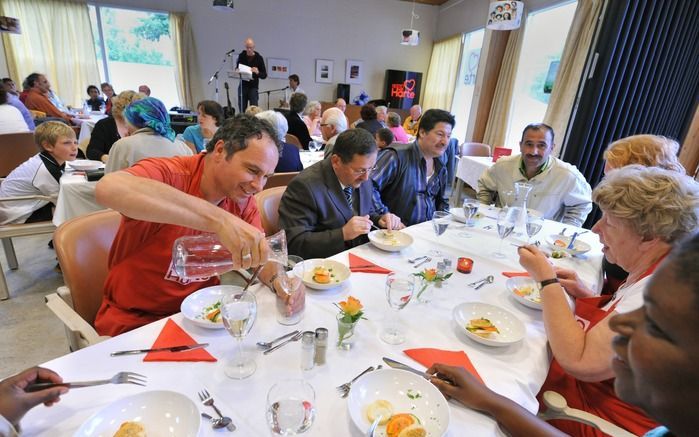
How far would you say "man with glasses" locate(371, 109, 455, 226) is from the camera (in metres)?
2.64

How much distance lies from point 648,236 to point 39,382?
68.5 inches

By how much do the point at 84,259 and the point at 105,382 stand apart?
2.57ft

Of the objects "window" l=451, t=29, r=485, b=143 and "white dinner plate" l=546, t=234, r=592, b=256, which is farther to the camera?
"window" l=451, t=29, r=485, b=143

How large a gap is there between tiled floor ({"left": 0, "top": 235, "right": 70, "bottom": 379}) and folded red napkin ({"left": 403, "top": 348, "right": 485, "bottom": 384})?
7.79 feet

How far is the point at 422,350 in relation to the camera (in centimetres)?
102

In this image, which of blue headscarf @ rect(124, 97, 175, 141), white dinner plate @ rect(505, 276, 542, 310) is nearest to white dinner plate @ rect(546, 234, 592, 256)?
white dinner plate @ rect(505, 276, 542, 310)

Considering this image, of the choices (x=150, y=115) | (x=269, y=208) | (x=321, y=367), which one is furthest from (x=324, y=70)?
(x=321, y=367)

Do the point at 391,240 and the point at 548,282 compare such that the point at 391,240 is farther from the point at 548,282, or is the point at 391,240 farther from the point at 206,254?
the point at 206,254

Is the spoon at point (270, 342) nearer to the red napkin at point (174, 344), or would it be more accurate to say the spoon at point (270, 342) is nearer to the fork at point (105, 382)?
the red napkin at point (174, 344)

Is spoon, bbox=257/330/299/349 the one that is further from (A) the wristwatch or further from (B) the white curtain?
(B) the white curtain

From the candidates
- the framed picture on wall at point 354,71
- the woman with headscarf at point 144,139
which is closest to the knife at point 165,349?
the woman with headscarf at point 144,139

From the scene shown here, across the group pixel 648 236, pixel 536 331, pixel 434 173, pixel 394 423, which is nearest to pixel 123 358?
pixel 394 423

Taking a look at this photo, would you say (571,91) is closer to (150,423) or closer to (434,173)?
(434,173)

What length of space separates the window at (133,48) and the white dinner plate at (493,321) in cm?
945
